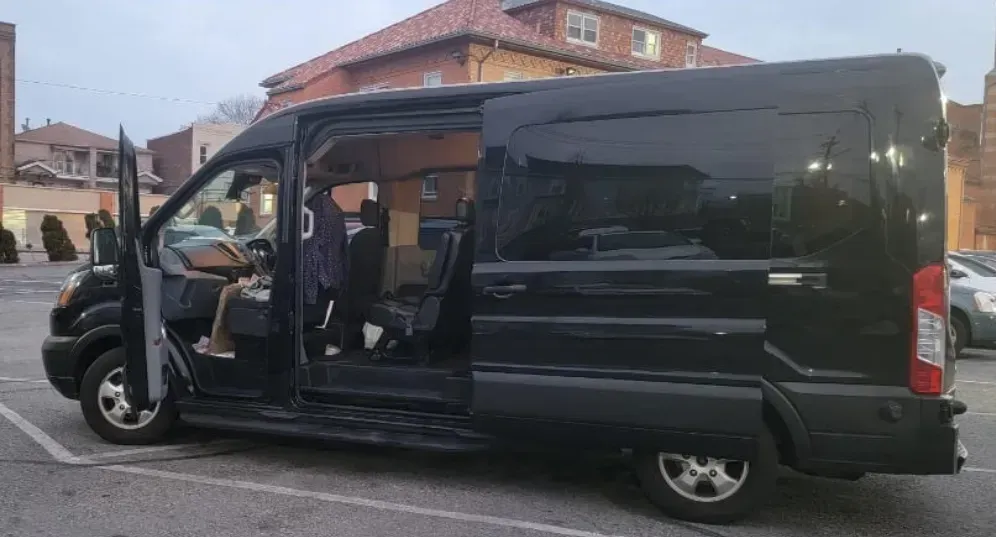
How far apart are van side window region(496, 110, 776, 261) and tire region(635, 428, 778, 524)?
3.53 feet

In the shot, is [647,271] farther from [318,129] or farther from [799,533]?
[318,129]

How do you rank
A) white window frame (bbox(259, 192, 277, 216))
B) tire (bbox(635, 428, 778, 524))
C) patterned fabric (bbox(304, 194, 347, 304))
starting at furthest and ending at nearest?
1. patterned fabric (bbox(304, 194, 347, 304))
2. white window frame (bbox(259, 192, 277, 216))
3. tire (bbox(635, 428, 778, 524))

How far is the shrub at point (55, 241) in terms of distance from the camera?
32.3m

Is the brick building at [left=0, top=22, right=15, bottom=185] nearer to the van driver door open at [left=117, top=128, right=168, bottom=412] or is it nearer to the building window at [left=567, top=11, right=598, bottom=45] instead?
the building window at [left=567, top=11, right=598, bottom=45]

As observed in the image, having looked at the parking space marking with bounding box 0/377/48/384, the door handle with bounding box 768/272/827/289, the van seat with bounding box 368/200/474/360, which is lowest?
the parking space marking with bounding box 0/377/48/384

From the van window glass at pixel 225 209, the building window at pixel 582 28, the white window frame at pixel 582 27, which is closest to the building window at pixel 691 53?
the white window frame at pixel 582 27

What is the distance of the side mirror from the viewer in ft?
18.8

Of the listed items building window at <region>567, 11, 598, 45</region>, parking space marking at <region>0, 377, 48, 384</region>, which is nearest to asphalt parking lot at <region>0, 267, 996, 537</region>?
parking space marking at <region>0, 377, 48, 384</region>

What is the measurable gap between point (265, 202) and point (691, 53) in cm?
3043

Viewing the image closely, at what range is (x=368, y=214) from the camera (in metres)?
6.96

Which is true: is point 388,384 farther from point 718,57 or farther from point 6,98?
point 6,98

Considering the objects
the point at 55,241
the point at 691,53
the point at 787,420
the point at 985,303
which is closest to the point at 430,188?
the point at 787,420

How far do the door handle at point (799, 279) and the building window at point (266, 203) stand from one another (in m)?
3.24

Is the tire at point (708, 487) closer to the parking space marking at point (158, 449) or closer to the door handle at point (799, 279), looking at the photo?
the door handle at point (799, 279)
